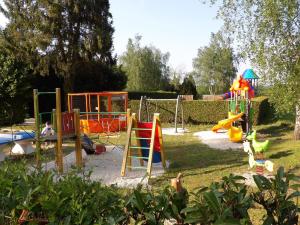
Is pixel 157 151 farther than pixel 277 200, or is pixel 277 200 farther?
pixel 157 151

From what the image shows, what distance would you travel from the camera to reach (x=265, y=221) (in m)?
1.89

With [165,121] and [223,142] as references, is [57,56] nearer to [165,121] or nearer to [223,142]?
[165,121]

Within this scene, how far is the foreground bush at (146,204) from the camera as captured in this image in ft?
6.12

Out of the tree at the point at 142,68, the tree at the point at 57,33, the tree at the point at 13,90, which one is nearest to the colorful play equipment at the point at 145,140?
the tree at the point at 13,90

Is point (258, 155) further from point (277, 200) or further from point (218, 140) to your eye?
point (277, 200)

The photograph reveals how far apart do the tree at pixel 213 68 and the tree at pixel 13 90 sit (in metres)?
34.9

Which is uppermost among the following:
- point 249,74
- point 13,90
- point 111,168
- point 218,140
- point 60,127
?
point 249,74

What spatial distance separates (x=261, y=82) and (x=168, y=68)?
43470mm

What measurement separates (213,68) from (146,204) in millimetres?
55713

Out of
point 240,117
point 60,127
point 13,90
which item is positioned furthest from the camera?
point 13,90

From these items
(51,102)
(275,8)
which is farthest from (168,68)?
(275,8)

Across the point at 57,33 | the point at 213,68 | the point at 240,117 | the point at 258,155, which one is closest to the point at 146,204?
the point at 258,155

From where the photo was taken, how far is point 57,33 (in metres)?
24.9

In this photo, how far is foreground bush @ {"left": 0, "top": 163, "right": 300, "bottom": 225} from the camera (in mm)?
1866
